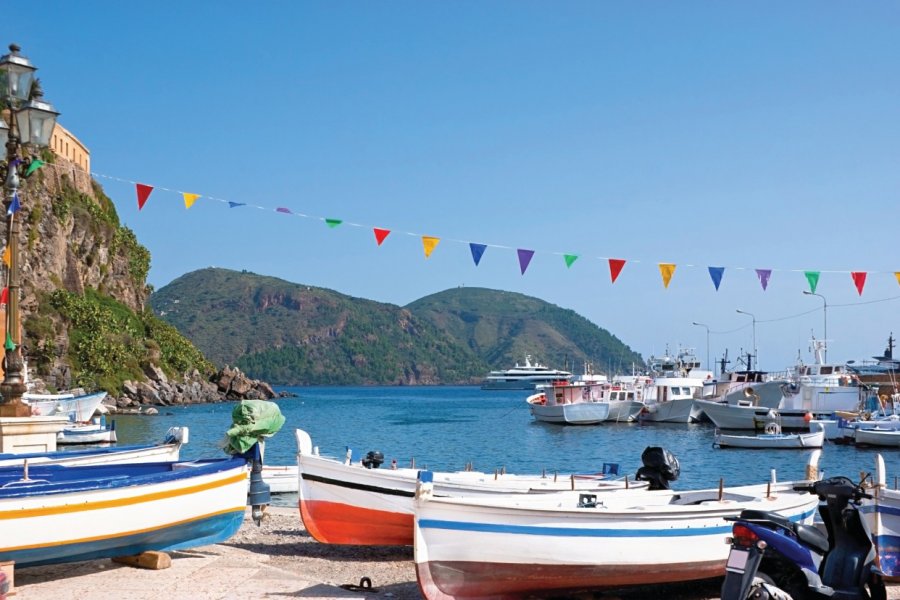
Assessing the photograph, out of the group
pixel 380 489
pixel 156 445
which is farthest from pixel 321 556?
pixel 156 445

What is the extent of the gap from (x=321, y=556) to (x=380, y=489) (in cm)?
143

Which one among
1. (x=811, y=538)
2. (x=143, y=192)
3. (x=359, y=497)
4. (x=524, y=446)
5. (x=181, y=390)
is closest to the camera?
(x=811, y=538)

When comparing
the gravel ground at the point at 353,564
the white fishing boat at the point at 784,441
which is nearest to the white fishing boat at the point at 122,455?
the gravel ground at the point at 353,564

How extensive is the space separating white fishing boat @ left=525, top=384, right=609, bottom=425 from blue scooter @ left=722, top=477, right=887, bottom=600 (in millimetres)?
62371

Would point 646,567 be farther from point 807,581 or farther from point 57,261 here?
point 57,261

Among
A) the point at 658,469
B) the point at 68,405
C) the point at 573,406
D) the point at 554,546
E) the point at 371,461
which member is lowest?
the point at 573,406

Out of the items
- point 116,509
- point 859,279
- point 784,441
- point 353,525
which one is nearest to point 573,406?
point 784,441

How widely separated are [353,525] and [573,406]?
5819cm

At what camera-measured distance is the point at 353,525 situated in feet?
44.1

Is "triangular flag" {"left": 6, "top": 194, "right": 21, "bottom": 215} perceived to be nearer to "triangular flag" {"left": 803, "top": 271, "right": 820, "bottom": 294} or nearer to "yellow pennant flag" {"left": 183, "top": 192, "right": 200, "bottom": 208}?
→ "yellow pennant flag" {"left": 183, "top": 192, "right": 200, "bottom": 208}

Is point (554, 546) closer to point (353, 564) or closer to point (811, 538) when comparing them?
point (811, 538)

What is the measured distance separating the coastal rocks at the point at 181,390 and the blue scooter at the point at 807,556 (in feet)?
230

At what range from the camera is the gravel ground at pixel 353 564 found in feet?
36.0

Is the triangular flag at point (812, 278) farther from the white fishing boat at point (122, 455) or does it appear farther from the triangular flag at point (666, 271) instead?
the white fishing boat at point (122, 455)
